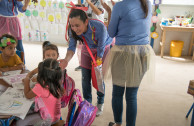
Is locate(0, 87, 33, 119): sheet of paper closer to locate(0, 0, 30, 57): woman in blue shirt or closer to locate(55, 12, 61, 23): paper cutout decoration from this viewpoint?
locate(0, 0, 30, 57): woman in blue shirt

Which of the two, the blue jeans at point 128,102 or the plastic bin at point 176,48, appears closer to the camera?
the blue jeans at point 128,102

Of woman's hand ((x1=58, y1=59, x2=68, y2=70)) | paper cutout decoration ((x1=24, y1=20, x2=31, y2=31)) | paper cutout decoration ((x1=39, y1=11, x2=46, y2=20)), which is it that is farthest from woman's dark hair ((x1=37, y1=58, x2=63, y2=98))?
paper cutout decoration ((x1=24, y1=20, x2=31, y2=31))

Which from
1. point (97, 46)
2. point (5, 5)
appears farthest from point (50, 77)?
point (5, 5)

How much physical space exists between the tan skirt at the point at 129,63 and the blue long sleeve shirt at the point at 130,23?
0.17 feet

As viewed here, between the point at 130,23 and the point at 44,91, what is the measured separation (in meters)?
0.72

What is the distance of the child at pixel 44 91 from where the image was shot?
3.84ft

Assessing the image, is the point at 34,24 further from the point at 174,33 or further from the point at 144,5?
the point at 144,5

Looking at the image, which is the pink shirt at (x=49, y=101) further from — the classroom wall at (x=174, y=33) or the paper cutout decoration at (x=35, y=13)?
the paper cutout decoration at (x=35, y=13)

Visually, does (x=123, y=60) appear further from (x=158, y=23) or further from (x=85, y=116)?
(x=158, y=23)

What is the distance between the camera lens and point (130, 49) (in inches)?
53.7

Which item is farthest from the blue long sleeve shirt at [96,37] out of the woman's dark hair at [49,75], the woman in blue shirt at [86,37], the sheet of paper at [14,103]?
the sheet of paper at [14,103]

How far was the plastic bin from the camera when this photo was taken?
4.01 metres

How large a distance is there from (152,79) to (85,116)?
676mm

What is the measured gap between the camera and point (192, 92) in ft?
4.81
